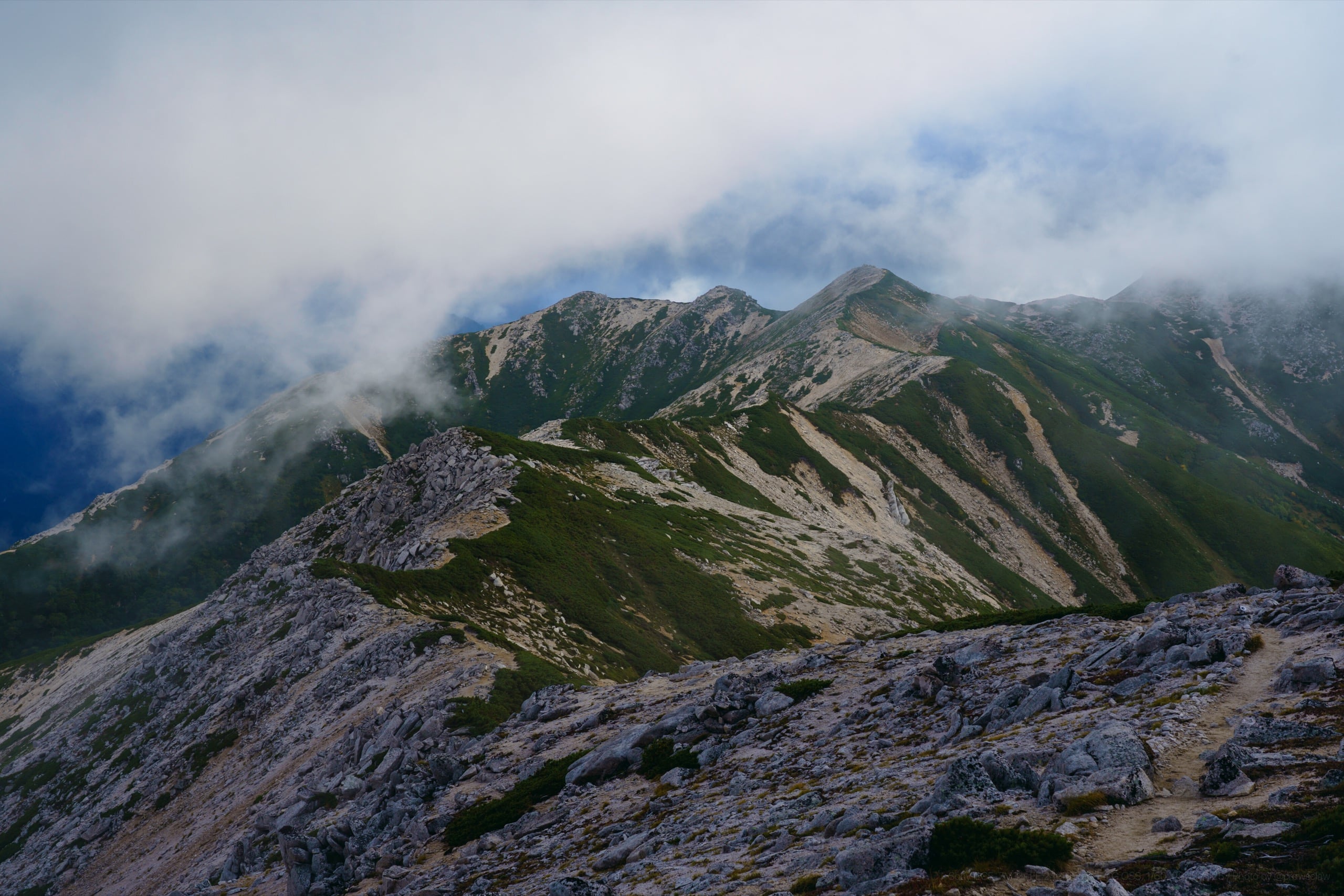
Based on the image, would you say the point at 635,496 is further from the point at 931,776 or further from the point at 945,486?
the point at 945,486

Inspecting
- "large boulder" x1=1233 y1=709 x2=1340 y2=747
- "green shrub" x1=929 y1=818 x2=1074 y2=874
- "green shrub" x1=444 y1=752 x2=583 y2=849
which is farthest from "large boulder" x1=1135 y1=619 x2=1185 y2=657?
"green shrub" x1=444 y1=752 x2=583 y2=849

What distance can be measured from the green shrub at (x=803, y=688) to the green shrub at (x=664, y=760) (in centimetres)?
539

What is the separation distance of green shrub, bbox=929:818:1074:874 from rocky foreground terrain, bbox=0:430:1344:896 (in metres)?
0.05

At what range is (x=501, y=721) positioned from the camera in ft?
116

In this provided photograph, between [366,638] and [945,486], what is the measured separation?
479 ft

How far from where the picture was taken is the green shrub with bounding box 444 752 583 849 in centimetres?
2334

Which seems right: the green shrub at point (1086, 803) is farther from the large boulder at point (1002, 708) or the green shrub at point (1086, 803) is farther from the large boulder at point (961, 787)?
the large boulder at point (1002, 708)

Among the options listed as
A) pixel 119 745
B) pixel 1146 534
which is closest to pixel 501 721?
pixel 119 745

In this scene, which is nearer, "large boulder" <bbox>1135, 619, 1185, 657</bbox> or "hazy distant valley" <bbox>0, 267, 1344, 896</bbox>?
"hazy distant valley" <bbox>0, 267, 1344, 896</bbox>

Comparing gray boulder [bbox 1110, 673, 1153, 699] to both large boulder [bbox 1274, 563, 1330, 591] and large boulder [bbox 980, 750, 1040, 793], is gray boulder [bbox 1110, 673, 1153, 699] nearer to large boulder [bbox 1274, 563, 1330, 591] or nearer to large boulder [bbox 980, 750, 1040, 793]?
large boulder [bbox 980, 750, 1040, 793]

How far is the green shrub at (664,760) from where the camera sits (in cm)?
2405

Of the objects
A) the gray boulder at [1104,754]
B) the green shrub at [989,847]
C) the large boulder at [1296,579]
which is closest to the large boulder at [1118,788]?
the gray boulder at [1104,754]

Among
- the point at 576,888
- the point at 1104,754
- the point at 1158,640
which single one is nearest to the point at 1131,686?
the point at 1158,640

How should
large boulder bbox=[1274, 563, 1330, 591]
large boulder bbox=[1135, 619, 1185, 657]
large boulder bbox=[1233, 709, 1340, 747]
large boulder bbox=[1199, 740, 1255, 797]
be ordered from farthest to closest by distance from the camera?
large boulder bbox=[1274, 563, 1330, 591] < large boulder bbox=[1135, 619, 1185, 657] < large boulder bbox=[1233, 709, 1340, 747] < large boulder bbox=[1199, 740, 1255, 797]
